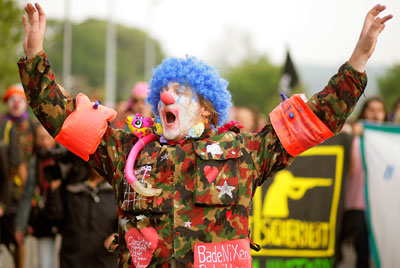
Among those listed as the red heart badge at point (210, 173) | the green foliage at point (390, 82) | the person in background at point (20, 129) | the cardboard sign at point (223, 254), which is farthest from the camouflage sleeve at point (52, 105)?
the green foliage at point (390, 82)

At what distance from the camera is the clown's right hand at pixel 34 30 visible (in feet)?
10.0

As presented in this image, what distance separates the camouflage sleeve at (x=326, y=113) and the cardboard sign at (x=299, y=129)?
0.03 meters

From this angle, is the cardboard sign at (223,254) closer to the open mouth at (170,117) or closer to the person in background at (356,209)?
the open mouth at (170,117)

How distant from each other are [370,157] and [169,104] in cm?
396

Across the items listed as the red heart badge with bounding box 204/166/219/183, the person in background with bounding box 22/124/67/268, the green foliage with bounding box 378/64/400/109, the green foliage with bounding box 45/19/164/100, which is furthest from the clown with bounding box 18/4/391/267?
the green foliage with bounding box 45/19/164/100

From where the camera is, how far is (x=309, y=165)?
6773 mm

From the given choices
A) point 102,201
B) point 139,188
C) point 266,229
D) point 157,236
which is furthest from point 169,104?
point 266,229

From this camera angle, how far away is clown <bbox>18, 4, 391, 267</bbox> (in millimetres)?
3000

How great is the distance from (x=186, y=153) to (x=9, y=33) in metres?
12.5

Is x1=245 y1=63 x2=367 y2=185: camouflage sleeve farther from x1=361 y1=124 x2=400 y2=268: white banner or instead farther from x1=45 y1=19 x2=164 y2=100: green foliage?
x1=45 y1=19 x2=164 y2=100: green foliage

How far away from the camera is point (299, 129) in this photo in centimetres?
306

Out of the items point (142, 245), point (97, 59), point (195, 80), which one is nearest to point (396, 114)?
point (195, 80)

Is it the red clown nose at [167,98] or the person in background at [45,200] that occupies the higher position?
the red clown nose at [167,98]

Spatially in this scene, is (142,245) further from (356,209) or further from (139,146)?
(356,209)
